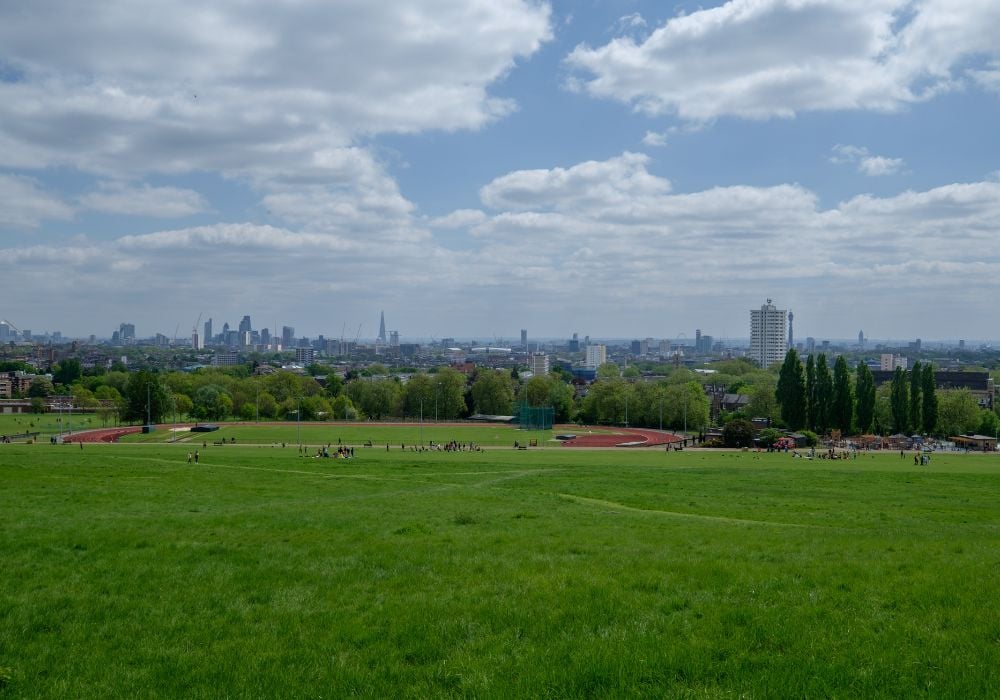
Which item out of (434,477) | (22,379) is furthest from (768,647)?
(22,379)

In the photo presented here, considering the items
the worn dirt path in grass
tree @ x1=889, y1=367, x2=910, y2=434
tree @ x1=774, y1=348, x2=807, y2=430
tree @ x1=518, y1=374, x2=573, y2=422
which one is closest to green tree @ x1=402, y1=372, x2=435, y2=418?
tree @ x1=518, y1=374, x2=573, y2=422

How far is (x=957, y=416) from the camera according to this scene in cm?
10612

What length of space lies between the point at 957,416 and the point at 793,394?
24218mm

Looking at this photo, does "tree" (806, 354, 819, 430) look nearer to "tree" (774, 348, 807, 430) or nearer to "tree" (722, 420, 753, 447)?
"tree" (774, 348, 807, 430)

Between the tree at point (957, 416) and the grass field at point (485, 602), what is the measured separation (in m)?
92.3

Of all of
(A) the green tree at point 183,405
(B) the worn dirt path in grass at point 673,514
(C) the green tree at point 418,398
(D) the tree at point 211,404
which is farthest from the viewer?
(C) the green tree at point 418,398

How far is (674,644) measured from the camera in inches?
400

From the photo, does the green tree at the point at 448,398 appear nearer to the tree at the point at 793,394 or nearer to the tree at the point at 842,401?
the tree at the point at 793,394

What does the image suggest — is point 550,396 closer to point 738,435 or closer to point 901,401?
point 901,401

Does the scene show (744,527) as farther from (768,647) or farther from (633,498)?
(768,647)

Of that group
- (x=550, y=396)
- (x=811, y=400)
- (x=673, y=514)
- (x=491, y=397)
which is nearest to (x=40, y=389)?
(x=491, y=397)

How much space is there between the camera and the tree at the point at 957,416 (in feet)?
345

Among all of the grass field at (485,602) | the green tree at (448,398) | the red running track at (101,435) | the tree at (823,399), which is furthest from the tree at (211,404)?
the grass field at (485,602)

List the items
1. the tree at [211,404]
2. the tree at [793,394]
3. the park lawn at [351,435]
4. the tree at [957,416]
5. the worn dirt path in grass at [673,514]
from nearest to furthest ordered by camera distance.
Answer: the worn dirt path in grass at [673,514], the park lawn at [351,435], the tree at [793,394], the tree at [957,416], the tree at [211,404]
